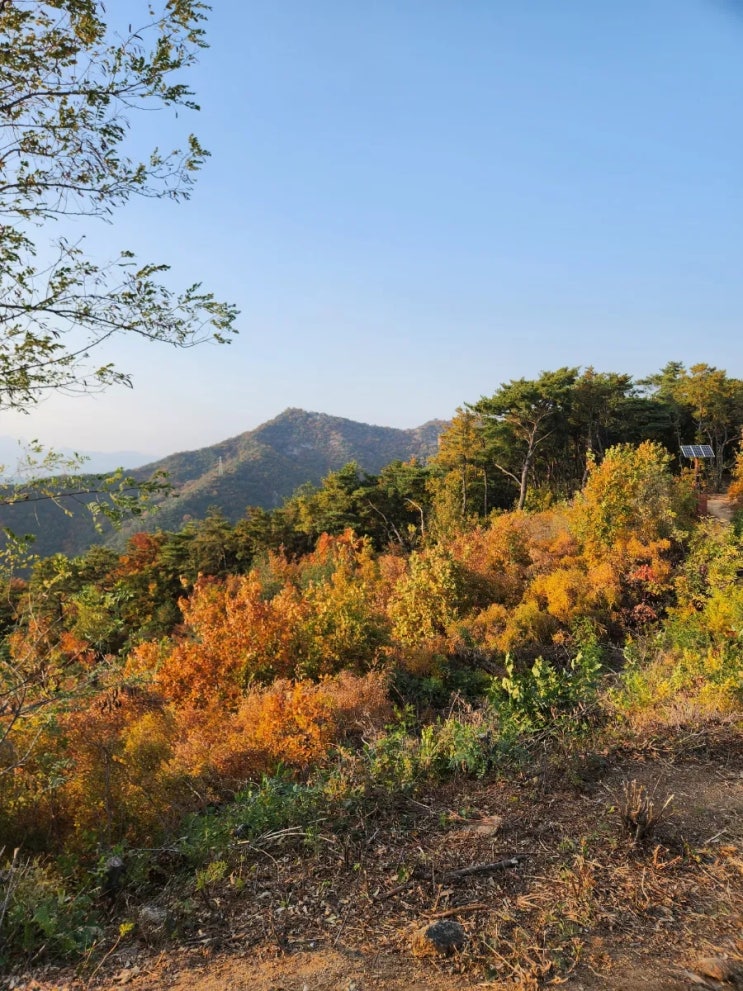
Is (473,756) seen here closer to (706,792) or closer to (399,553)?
(706,792)

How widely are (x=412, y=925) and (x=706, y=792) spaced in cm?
255

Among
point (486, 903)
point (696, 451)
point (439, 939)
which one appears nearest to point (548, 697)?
point (486, 903)

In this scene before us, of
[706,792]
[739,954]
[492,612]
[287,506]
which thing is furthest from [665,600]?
[287,506]

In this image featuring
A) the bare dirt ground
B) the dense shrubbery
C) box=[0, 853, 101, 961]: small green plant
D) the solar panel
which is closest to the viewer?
the bare dirt ground

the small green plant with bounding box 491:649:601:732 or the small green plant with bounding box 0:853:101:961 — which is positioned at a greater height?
the small green plant with bounding box 491:649:601:732

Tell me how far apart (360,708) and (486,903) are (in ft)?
15.3

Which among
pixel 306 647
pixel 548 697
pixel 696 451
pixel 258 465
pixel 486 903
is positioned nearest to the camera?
pixel 486 903

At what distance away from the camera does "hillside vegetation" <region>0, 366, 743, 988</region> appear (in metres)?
3.49

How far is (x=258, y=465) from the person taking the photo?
77500 mm

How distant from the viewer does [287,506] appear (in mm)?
34125

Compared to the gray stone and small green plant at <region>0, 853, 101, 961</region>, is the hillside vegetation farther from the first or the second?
the gray stone

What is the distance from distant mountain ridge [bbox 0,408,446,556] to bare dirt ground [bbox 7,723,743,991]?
848 inches

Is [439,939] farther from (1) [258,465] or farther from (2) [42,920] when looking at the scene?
(1) [258,465]

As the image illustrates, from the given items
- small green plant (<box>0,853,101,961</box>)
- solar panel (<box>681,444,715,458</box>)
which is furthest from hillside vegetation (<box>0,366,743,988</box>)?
solar panel (<box>681,444,715,458</box>)
